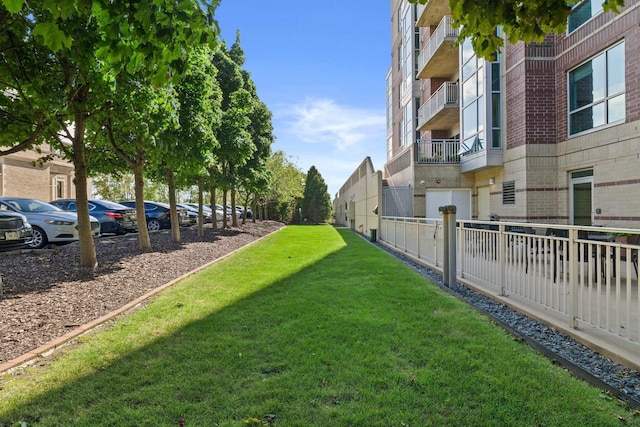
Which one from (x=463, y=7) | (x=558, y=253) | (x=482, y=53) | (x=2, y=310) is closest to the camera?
(x=463, y=7)

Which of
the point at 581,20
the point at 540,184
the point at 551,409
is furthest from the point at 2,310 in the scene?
the point at 581,20

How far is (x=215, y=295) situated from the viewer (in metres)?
6.01

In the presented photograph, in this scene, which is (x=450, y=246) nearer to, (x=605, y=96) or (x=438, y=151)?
(x=605, y=96)

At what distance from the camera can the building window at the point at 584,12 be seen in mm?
9824

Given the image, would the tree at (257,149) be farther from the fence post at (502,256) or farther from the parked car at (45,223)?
the fence post at (502,256)

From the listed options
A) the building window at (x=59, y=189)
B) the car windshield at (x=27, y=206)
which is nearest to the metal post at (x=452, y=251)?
the car windshield at (x=27, y=206)

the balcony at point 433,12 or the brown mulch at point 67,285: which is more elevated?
the balcony at point 433,12

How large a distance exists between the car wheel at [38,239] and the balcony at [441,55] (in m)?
14.9

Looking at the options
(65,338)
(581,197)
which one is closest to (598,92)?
(581,197)

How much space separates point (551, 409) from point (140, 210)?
9669mm

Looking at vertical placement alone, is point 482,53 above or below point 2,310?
above

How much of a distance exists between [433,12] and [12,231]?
56.2 ft

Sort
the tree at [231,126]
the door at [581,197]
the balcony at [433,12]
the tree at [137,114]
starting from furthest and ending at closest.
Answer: the balcony at [433,12], the tree at [231,126], the door at [581,197], the tree at [137,114]

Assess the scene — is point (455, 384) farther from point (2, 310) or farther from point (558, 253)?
point (2, 310)
